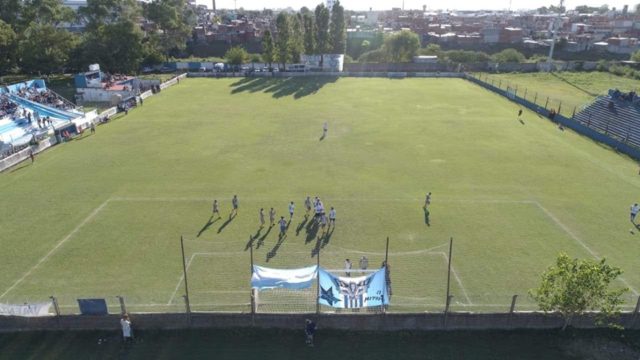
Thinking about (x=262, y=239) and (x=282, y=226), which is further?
(x=282, y=226)

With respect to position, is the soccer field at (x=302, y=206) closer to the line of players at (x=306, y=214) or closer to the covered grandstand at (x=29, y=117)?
the line of players at (x=306, y=214)

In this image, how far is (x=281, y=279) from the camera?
16.2 m

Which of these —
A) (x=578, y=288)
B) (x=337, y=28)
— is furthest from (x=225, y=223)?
(x=337, y=28)

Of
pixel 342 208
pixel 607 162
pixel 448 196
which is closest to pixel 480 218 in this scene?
pixel 448 196

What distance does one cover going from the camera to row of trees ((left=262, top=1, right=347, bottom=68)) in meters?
78.6

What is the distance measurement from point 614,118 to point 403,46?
2011 inches

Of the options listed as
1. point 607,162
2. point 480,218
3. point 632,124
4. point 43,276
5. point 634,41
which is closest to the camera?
point 43,276

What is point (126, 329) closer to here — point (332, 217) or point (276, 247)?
point (276, 247)

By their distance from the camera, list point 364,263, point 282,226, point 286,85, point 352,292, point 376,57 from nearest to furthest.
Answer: point 352,292
point 364,263
point 282,226
point 286,85
point 376,57

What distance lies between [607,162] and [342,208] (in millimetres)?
22762

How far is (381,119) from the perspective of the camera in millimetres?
46219

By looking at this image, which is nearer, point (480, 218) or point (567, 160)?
point (480, 218)

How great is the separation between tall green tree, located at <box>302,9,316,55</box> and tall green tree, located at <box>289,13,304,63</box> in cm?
132

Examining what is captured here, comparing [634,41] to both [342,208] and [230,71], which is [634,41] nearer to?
[230,71]
